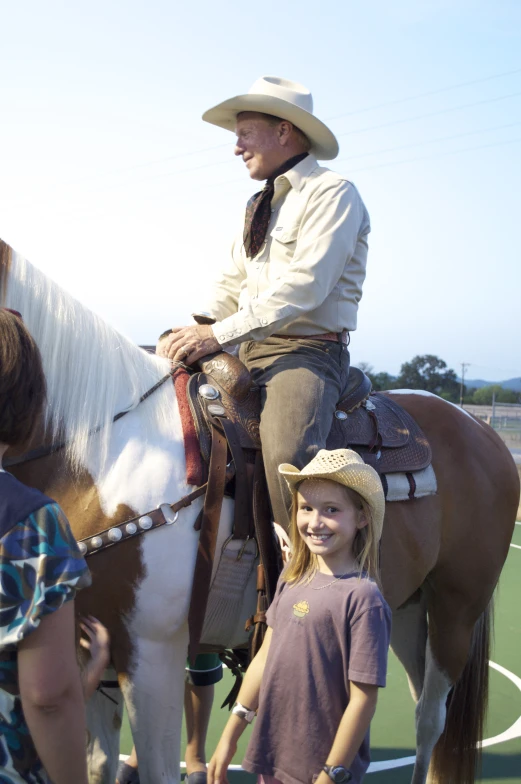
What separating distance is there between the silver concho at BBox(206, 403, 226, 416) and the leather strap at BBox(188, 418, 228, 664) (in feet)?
0.62

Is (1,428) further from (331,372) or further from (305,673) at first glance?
(331,372)

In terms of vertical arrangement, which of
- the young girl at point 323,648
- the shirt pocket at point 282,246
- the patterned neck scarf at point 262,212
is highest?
the patterned neck scarf at point 262,212

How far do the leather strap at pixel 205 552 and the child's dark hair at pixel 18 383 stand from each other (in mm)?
1177

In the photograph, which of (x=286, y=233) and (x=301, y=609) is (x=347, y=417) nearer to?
(x=286, y=233)

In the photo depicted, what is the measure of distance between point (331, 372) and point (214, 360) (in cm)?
47

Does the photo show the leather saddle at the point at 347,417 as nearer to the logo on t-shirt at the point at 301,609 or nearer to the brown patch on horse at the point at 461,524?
the brown patch on horse at the point at 461,524

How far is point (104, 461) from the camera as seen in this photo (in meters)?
2.46

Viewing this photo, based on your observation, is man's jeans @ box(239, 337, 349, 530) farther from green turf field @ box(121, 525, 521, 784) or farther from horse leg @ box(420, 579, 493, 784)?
green turf field @ box(121, 525, 521, 784)

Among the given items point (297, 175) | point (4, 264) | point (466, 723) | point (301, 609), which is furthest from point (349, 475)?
point (466, 723)

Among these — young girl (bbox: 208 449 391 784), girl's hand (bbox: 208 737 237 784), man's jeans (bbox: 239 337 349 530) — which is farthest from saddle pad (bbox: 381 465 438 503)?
girl's hand (bbox: 208 737 237 784)

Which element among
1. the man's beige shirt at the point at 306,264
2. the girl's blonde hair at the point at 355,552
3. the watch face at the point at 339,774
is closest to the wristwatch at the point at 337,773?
the watch face at the point at 339,774

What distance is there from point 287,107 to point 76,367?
1331mm

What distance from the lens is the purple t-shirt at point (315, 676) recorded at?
196 cm

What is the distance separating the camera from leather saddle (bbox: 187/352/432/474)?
8.84 ft
